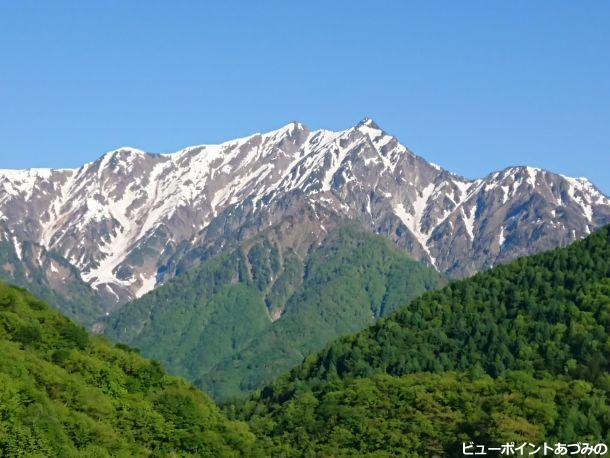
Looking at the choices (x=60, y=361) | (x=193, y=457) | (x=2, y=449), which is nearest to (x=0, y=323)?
(x=60, y=361)

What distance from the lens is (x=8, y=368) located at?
166m

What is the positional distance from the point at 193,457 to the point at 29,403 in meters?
43.4

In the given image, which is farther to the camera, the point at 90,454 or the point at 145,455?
the point at 145,455

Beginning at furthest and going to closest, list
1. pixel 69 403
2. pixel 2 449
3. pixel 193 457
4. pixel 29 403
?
pixel 193 457 < pixel 69 403 < pixel 29 403 < pixel 2 449

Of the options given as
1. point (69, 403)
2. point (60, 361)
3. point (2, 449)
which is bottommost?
point (2, 449)

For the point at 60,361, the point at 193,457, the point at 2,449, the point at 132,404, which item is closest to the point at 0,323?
the point at 60,361

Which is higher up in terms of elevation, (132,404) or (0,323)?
(0,323)

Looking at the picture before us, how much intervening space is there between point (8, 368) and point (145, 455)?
29.0 metres

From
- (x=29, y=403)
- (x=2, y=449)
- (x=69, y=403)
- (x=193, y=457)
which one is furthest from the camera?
(x=193, y=457)

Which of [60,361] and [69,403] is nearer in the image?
[69,403]

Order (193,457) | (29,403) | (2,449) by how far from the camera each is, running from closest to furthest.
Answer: (2,449) → (29,403) → (193,457)

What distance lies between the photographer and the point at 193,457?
192m

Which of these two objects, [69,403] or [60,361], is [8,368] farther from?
[60,361]

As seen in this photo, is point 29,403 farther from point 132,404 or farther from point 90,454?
point 132,404
